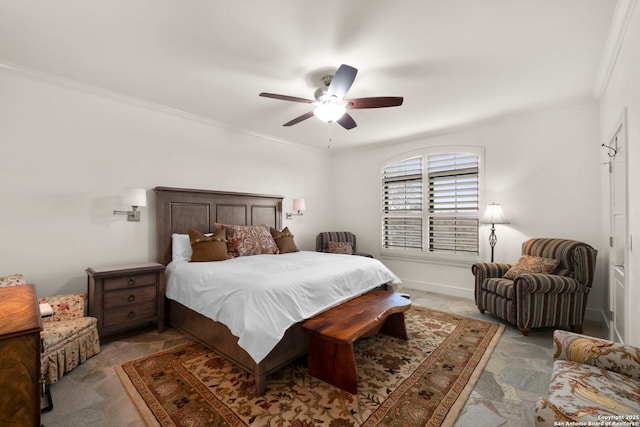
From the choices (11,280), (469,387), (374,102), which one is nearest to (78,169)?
(11,280)

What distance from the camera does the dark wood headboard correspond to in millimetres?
3586

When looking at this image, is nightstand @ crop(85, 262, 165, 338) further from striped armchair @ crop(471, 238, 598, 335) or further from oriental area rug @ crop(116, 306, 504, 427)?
striped armchair @ crop(471, 238, 598, 335)

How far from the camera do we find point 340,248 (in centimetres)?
522

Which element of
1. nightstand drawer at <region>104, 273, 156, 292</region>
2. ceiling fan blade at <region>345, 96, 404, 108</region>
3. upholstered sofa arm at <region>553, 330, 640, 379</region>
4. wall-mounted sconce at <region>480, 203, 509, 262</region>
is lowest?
upholstered sofa arm at <region>553, 330, 640, 379</region>

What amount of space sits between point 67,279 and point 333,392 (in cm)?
291

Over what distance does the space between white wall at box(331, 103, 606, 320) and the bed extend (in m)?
2.17

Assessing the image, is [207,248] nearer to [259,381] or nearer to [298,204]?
[259,381]

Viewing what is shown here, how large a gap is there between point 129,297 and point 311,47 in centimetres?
297

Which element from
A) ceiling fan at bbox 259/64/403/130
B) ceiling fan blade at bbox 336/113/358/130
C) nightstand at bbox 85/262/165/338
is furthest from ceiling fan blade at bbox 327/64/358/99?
nightstand at bbox 85/262/165/338

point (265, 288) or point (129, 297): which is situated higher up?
point (265, 288)

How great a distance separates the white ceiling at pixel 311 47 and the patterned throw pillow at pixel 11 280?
194 cm

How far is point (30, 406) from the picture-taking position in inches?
43.6

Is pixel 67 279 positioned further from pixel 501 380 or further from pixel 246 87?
pixel 501 380

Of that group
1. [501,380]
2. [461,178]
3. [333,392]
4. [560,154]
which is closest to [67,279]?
[333,392]
